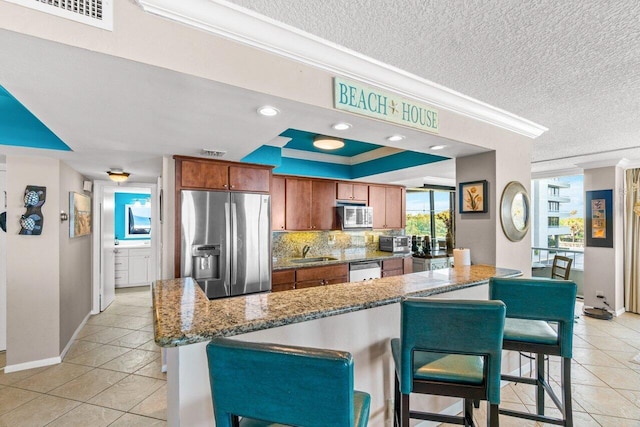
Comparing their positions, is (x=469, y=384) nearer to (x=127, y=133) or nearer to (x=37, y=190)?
(x=127, y=133)

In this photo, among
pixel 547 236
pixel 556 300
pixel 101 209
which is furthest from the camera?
pixel 547 236

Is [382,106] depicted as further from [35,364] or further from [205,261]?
[35,364]

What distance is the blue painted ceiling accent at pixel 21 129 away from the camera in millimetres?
2645

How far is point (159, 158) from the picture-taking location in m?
3.14

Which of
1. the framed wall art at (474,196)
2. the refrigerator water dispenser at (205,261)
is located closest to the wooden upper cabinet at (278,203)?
the refrigerator water dispenser at (205,261)

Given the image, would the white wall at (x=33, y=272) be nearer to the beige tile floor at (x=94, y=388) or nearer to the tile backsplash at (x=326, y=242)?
the beige tile floor at (x=94, y=388)

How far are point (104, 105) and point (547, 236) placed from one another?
7.97m

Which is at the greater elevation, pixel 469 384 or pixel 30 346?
pixel 469 384

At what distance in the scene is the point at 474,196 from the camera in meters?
2.92

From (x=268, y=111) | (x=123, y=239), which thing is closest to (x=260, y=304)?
(x=268, y=111)

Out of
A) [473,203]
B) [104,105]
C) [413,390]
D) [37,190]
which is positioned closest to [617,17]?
[473,203]

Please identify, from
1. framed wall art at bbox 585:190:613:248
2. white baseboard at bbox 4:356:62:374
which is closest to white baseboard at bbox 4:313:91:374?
white baseboard at bbox 4:356:62:374

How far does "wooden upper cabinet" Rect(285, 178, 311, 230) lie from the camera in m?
4.45

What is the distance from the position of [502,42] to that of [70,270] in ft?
15.9
